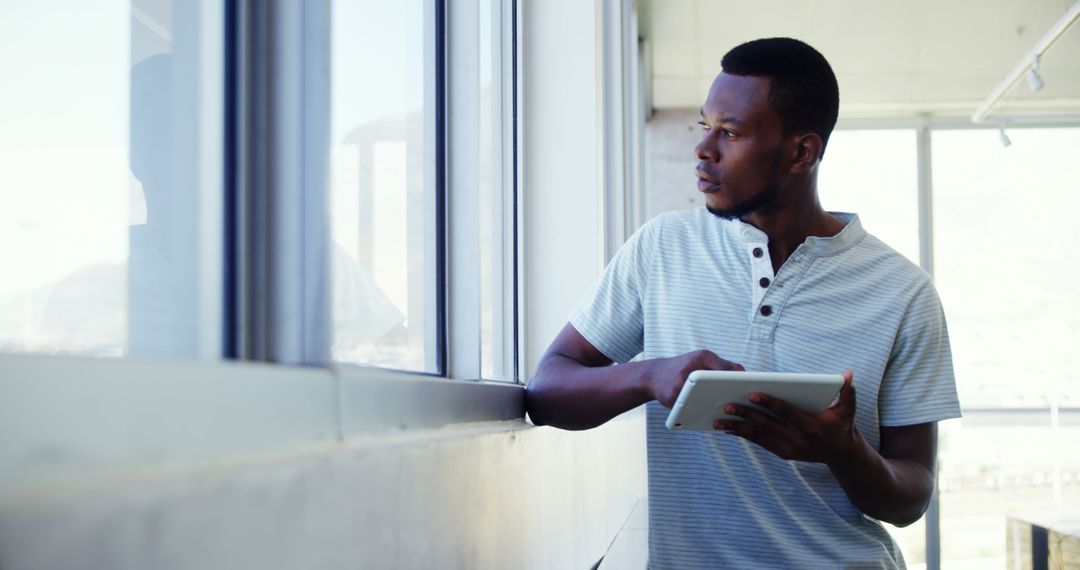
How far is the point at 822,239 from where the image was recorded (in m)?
1.83

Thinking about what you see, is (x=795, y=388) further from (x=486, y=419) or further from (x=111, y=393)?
→ (x=111, y=393)

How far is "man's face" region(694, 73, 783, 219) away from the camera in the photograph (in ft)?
6.21

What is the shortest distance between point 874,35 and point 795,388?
5.29m

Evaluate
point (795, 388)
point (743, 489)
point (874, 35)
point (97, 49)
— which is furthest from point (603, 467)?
point (874, 35)

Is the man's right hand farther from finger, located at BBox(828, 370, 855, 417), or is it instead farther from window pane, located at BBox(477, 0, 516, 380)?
window pane, located at BBox(477, 0, 516, 380)

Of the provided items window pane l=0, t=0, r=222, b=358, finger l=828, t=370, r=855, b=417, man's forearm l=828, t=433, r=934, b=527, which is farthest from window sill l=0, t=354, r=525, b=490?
man's forearm l=828, t=433, r=934, b=527

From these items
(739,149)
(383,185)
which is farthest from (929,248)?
(383,185)

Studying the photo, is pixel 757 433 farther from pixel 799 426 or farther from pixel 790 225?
pixel 790 225

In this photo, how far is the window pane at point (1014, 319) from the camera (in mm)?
7199

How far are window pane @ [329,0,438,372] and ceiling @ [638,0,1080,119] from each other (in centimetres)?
422

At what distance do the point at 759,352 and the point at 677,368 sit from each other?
0.27m

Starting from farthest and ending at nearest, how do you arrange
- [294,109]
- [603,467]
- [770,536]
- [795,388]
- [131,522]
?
[603,467] → [770,536] → [795,388] → [294,109] → [131,522]

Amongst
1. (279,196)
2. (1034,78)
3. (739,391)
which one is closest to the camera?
(279,196)

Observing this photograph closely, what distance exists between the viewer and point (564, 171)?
9.74ft
